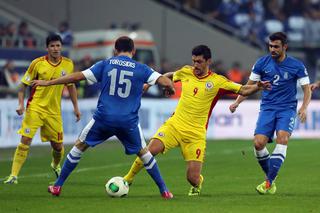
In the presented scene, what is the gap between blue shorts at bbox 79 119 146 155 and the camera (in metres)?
13.6

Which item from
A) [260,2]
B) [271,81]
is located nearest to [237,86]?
[271,81]

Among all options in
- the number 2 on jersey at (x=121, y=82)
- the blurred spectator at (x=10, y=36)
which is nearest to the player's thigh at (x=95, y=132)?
the number 2 on jersey at (x=121, y=82)

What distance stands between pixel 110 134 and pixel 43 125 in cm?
338

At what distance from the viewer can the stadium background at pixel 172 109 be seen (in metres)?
13.7

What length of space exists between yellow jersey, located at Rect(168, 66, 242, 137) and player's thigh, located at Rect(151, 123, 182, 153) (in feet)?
0.34

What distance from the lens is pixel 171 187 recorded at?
624 inches

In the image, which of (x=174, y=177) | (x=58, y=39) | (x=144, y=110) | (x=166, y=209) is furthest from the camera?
(x=144, y=110)

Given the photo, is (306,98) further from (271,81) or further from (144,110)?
(144,110)

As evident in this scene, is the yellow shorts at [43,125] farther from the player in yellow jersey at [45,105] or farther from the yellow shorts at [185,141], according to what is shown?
the yellow shorts at [185,141]

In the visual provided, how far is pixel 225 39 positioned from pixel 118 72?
28127 mm

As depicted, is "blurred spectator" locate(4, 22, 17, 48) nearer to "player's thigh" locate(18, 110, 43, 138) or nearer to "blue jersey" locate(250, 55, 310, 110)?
"player's thigh" locate(18, 110, 43, 138)

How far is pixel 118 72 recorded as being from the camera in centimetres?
1340

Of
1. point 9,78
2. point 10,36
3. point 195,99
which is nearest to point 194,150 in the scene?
point 195,99

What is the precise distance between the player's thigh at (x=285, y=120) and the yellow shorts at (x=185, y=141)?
1198mm
